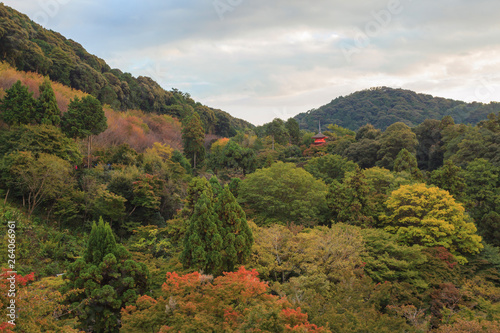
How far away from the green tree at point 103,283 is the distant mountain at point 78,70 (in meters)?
30.8

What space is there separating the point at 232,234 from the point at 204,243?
45.2 inches

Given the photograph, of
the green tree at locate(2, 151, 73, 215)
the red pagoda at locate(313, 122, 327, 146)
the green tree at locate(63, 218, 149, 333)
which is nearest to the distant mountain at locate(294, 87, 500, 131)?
the red pagoda at locate(313, 122, 327, 146)

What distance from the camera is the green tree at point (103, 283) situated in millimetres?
10039

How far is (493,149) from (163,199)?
2803cm

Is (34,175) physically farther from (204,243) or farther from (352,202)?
(352,202)

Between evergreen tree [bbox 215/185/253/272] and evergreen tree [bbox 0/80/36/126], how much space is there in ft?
50.3

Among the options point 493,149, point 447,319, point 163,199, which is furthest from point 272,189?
point 493,149

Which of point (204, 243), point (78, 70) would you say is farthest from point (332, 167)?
point (78, 70)

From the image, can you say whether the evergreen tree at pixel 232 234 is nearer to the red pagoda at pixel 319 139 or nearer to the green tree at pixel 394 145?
the green tree at pixel 394 145

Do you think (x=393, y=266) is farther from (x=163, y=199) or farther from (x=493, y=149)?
(x=493, y=149)

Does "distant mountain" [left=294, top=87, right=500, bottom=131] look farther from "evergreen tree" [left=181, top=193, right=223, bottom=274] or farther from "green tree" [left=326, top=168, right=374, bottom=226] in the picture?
"evergreen tree" [left=181, top=193, right=223, bottom=274]

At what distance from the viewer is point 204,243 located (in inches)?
480

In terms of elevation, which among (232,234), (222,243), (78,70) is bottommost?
(222,243)

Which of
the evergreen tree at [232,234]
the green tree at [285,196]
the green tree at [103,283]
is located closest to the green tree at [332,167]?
the green tree at [285,196]
